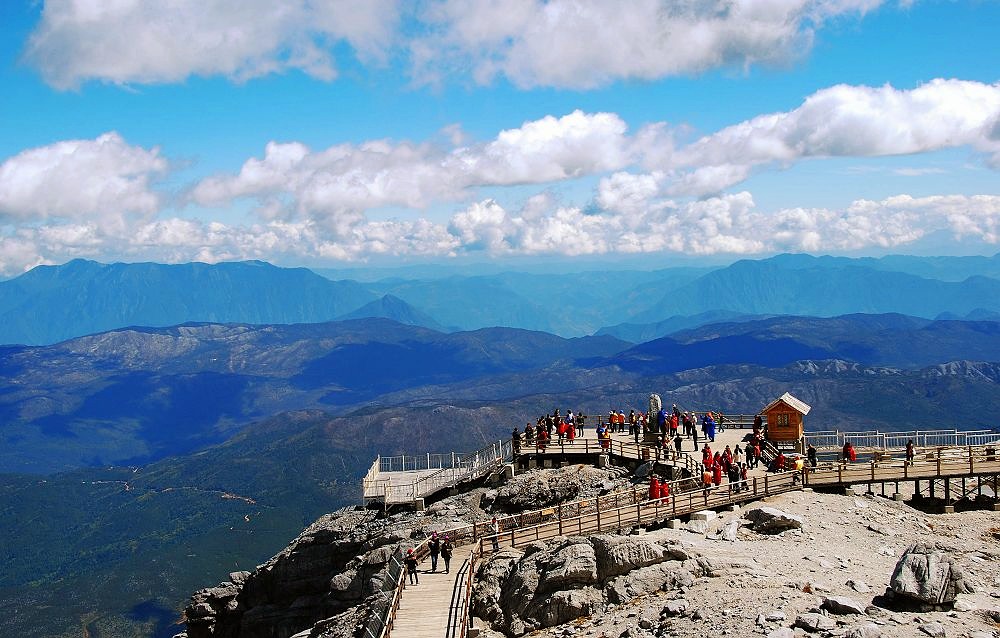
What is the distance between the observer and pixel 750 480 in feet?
119

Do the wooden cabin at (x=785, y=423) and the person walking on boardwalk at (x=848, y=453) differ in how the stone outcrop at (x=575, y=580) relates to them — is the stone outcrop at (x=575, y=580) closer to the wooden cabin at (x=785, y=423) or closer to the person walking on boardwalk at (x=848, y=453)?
the person walking on boardwalk at (x=848, y=453)

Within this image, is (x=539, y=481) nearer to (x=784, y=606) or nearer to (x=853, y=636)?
(x=784, y=606)

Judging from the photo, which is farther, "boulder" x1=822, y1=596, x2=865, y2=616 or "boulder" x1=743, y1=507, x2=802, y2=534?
"boulder" x1=743, y1=507, x2=802, y2=534

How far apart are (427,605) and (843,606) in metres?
11.5

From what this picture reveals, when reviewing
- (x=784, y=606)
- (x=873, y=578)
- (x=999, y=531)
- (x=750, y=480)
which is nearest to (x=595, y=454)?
Answer: (x=750, y=480)

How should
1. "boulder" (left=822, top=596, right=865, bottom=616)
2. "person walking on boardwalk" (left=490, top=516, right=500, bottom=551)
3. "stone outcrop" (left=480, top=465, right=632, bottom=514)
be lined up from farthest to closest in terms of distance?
"stone outcrop" (left=480, top=465, right=632, bottom=514) → "person walking on boardwalk" (left=490, top=516, right=500, bottom=551) → "boulder" (left=822, top=596, right=865, bottom=616)

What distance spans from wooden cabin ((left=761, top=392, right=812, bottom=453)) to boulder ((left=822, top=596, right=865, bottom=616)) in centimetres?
2376

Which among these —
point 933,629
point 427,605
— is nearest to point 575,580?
point 427,605

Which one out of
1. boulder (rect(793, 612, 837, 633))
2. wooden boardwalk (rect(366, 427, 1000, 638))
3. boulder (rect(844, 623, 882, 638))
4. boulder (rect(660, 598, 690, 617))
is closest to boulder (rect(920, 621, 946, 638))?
boulder (rect(844, 623, 882, 638))

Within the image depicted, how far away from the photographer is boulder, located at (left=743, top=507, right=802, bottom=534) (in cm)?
3131

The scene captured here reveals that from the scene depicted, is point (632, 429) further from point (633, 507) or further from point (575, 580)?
point (575, 580)

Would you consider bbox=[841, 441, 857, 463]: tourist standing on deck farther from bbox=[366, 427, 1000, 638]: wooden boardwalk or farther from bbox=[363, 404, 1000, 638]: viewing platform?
bbox=[366, 427, 1000, 638]: wooden boardwalk

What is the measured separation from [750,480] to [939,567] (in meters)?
13.4

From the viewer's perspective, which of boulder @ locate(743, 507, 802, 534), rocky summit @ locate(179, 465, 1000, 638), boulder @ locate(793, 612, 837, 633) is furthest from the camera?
boulder @ locate(743, 507, 802, 534)
